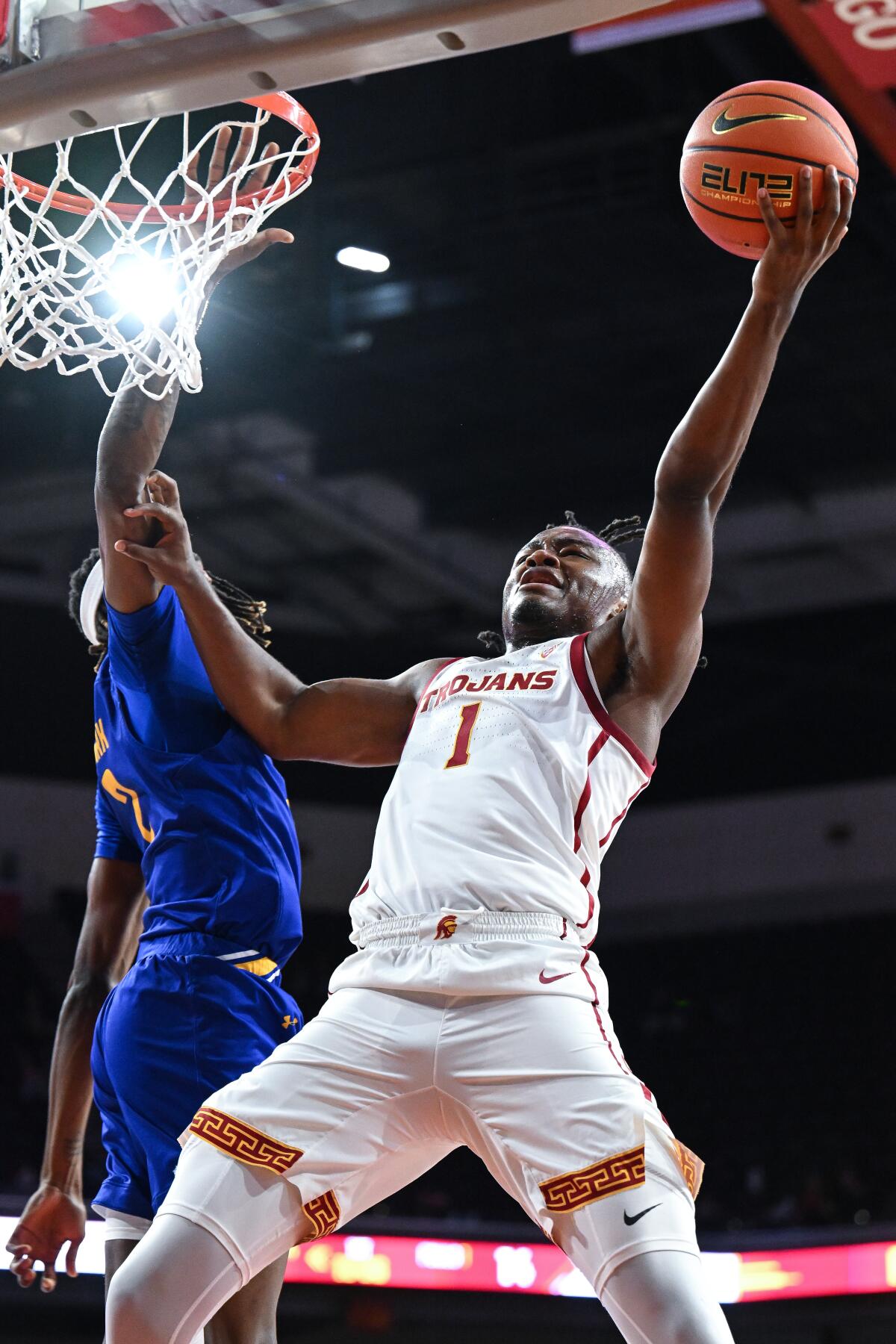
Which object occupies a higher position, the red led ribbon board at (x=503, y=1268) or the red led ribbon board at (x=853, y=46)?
the red led ribbon board at (x=853, y=46)

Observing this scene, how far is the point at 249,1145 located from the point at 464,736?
888 mm

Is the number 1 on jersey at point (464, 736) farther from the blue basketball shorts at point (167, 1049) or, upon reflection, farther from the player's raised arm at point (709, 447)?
the blue basketball shorts at point (167, 1049)

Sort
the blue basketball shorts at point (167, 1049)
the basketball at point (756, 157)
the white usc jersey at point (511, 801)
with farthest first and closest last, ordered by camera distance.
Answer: the blue basketball shorts at point (167, 1049)
the basketball at point (756, 157)
the white usc jersey at point (511, 801)

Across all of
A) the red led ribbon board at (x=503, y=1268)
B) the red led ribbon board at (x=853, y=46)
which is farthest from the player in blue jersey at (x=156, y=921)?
the red led ribbon board at (x=503, y=1268)

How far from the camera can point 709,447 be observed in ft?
9.80

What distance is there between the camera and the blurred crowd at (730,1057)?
11.1 metres

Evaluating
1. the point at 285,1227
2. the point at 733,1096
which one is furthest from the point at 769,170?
the point at 733,1096

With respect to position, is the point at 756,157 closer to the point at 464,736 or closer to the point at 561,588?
the point at 561,588

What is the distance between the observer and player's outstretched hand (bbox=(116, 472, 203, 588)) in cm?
336

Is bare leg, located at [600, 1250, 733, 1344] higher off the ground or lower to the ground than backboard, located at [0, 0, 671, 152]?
lower

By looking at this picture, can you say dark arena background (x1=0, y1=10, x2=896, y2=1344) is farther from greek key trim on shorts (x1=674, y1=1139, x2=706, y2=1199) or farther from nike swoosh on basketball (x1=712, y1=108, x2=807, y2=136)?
greek key trim on shorts (x1=674, y1=1139, x2=706, y2=1199)

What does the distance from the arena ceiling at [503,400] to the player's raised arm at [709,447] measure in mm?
5753

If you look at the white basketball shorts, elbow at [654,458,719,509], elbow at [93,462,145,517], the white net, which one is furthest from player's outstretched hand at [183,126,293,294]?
the white basketball shorts

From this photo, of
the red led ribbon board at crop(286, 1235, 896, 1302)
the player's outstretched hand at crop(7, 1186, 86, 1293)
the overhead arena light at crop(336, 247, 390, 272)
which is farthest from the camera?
the overhead arena light at crop(336, 247, 390, 272)
